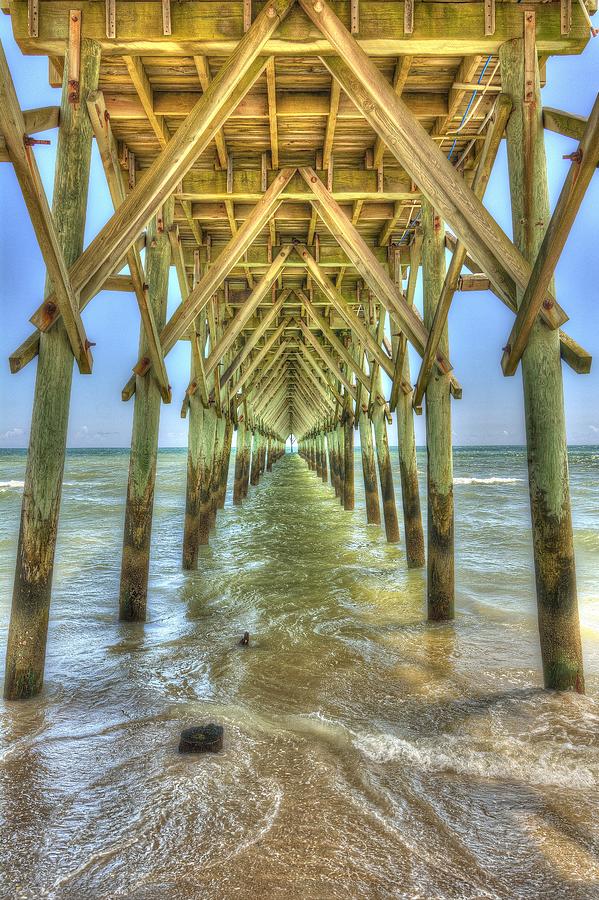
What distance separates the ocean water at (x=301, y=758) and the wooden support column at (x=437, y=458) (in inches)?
12.6

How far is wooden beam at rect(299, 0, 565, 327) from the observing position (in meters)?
3.37

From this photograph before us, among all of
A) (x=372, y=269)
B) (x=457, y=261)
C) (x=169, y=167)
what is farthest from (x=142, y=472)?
(x=457, y=261)

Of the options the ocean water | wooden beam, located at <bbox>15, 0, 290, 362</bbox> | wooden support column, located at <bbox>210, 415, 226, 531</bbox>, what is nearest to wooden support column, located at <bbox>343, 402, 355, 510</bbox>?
wooden support column, located at <bbox>210, 415, 226, 531</bbox>

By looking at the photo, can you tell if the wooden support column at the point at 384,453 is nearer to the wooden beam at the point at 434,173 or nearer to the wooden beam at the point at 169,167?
the wooden beam at the point at 434,173

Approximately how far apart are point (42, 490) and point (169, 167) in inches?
84.0

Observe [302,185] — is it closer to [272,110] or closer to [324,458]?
[272,110]

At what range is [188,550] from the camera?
298 inches

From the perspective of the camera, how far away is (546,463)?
10.9 ft

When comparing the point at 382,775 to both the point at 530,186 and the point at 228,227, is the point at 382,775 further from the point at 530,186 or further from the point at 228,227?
the point at 228,227

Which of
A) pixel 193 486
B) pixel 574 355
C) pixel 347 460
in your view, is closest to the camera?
pixel 574 355

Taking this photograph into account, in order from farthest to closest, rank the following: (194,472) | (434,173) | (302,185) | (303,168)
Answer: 1. (194,472)
2. (302,185)
3. (303,168)
4. (434,173)

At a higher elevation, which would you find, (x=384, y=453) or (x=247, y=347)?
(x=247, y=347)

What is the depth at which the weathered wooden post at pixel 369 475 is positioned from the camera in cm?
1151

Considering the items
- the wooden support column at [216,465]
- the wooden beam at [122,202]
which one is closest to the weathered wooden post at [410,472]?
the wooden beam at [122,202]
